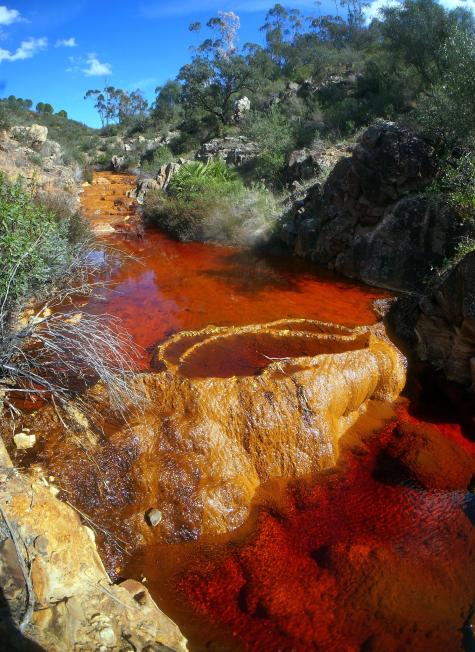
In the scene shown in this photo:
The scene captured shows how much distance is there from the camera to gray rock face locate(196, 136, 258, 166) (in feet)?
70.6

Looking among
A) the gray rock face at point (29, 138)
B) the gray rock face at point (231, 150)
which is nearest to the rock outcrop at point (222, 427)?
the gray rock face at point (231, 150)

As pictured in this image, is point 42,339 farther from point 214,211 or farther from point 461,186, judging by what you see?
point 214,211

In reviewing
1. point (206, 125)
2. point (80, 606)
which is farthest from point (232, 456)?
point (206, 125)

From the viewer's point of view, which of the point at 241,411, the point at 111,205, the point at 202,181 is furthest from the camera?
A: the point at 111,205

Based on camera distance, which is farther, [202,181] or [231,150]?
[231,150]

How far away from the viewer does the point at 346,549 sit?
4.81 meters

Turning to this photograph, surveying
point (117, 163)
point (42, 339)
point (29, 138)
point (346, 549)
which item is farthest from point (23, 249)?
point (117, 163)

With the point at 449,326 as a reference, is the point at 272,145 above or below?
above

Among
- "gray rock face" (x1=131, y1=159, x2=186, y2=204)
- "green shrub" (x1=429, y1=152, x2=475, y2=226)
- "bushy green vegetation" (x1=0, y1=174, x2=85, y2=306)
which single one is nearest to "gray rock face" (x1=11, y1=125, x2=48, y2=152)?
"gray rock face" (x1=131, y1=159, x2=186, y2=204)

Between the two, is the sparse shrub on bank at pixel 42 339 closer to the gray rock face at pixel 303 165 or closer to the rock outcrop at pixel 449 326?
the rock outcrop at pixel 449 326

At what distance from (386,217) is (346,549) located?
27.1 feet

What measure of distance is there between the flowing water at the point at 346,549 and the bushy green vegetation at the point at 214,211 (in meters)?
7.69

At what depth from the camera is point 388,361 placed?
734cm

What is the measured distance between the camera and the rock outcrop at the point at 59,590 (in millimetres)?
3002
